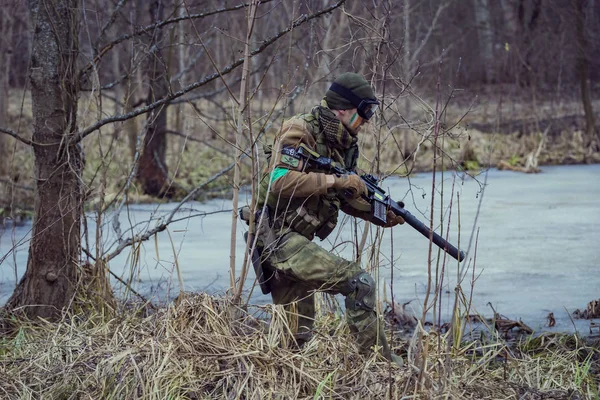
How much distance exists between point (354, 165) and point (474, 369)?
4.04 ft

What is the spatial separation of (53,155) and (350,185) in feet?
6.10

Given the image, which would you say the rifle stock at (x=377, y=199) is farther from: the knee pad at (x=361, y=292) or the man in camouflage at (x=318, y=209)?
the knee pad at (x=361, y=292)

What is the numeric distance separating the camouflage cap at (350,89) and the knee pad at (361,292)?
853 millimetres

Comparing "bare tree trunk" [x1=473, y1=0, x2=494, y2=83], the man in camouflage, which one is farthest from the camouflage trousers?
"bare tree trunk" [x1=473, y1=0, x2=494, y2=83]

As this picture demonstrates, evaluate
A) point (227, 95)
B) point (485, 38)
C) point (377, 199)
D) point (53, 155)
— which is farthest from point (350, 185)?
point (485, 38)

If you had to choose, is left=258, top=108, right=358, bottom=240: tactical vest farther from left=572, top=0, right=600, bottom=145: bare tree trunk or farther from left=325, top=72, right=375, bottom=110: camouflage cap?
left=572, top=0, right=600, bottom=145: bare tree trunk

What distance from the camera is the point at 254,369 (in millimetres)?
3619

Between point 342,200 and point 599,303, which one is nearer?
point 342,200

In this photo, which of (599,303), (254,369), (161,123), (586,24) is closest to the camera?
(254,369)

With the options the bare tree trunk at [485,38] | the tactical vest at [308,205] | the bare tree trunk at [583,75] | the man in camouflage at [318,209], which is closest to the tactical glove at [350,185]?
the man in camouflage at [318,209]

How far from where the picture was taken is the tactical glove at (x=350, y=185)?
157 inches

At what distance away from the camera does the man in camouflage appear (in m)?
3.96

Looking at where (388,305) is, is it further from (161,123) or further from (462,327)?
(161,123)

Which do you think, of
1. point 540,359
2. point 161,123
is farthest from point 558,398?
point 161,123
